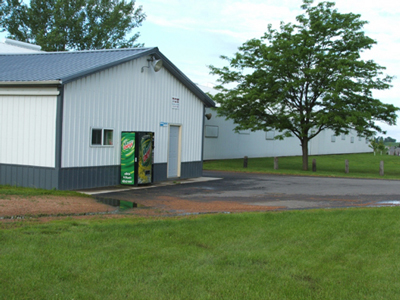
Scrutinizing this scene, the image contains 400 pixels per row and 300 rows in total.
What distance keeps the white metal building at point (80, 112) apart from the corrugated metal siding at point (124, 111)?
0.03m

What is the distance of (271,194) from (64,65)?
334 inches

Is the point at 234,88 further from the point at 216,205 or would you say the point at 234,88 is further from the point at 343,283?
the point at 343,283

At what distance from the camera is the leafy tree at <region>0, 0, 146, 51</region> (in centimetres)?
4488

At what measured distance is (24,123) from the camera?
13969 millimetres

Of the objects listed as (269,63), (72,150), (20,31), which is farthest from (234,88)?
(20,31)

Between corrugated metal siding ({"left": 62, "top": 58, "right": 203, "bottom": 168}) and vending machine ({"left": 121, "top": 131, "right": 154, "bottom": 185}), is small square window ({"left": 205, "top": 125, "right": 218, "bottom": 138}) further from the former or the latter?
vending machine ({"left": 121, "top": 131, "right": 154, "bottom": 185})

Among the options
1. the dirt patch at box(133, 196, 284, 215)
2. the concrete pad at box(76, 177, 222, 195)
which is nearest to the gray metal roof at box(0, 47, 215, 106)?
the concrete pad at box(76, 177, 222, 195)

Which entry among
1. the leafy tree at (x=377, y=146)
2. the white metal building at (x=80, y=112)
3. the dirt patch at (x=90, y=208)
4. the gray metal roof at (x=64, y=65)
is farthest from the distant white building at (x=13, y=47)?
the leafy tree at (x=377, y=146)

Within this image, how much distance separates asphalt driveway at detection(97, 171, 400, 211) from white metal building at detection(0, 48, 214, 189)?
1.51 meters

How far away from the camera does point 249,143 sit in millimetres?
38094

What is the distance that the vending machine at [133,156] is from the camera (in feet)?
51.4

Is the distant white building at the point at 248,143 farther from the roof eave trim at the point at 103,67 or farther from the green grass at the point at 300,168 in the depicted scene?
the roof eave trim at the point at 103,67

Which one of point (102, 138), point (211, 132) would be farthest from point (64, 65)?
point (211, 132)

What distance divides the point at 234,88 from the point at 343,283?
2405 cm
